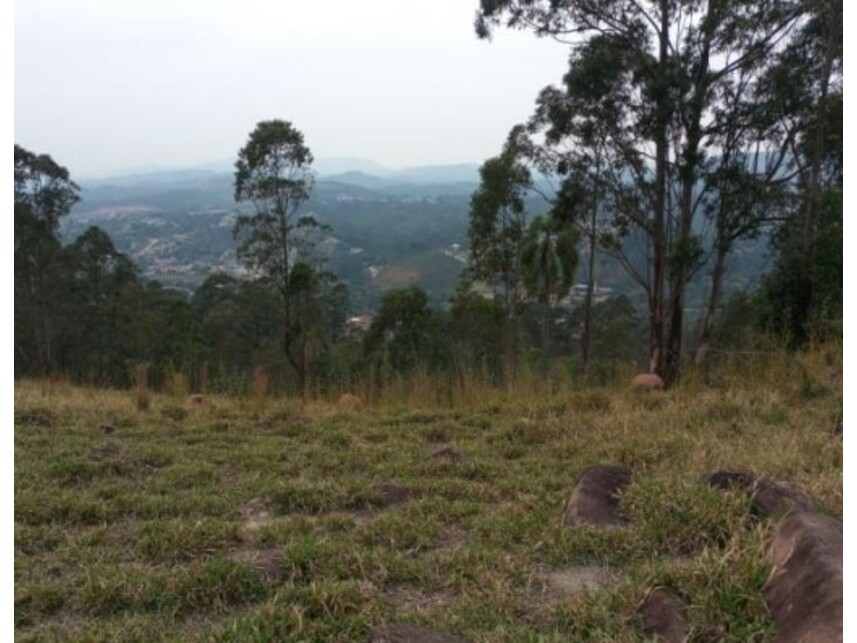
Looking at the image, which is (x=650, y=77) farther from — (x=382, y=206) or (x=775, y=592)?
(x=382, y=206)

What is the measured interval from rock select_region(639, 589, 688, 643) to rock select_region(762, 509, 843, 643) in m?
0.25

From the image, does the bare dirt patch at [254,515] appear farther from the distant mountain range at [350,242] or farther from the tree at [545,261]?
the distant mountain range at [350,242]

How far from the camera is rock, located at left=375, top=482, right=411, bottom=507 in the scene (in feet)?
12.1

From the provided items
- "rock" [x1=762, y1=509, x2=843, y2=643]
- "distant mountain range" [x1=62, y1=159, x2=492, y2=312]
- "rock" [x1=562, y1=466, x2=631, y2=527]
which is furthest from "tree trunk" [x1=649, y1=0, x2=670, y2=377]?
"distant mountain range" [x1=62, y1=159, x2=492, y2=312]

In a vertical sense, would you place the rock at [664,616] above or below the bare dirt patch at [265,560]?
above

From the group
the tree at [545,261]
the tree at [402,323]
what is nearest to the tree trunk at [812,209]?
the tree at [545,261]

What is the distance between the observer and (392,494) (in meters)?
3.77

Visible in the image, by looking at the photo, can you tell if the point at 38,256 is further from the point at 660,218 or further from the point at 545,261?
the point at 660,218

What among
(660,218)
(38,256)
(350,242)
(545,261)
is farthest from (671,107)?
(350,242)

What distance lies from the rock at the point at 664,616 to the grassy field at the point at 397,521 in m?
0.04

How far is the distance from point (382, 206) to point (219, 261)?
2128 inches

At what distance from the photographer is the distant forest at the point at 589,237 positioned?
9867mm

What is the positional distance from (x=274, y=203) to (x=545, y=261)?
758 centimetres

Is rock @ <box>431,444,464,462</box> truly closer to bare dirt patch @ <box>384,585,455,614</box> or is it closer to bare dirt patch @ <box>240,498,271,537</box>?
bare dirt patch @ <box>240,498,271,537</box>
